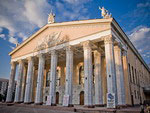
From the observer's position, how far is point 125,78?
68.6 feet

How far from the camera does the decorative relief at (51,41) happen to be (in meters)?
21.8

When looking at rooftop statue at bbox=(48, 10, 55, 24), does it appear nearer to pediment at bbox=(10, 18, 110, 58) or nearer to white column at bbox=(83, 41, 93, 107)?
pediment at bbox=(10, 18, 110, 58)

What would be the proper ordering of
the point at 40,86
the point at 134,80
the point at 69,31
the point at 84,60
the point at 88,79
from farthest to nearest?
the point at 134,80, the point at 40,86, the point at 69,31, the point at 84,60, the point at 88,79

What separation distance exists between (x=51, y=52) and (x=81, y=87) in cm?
879

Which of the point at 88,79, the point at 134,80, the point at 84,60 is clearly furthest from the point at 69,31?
the point at 134,80

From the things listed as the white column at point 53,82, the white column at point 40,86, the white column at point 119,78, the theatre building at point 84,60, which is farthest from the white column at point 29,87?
the white column at point 119,78

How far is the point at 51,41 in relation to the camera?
23.4 meters

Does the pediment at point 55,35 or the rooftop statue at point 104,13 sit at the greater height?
the rooftop statue at point 104,13

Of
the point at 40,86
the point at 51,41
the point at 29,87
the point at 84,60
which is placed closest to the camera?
the point at 84,60

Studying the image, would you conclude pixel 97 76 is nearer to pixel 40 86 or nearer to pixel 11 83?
pixel 40 86

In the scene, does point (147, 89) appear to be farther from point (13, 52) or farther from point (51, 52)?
point (13, 52)

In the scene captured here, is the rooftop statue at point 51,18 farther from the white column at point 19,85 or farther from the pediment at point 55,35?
the white column at point 19,85

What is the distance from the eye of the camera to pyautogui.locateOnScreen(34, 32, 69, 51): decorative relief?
2178cm

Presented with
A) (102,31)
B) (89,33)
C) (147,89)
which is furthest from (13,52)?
(147,89)
